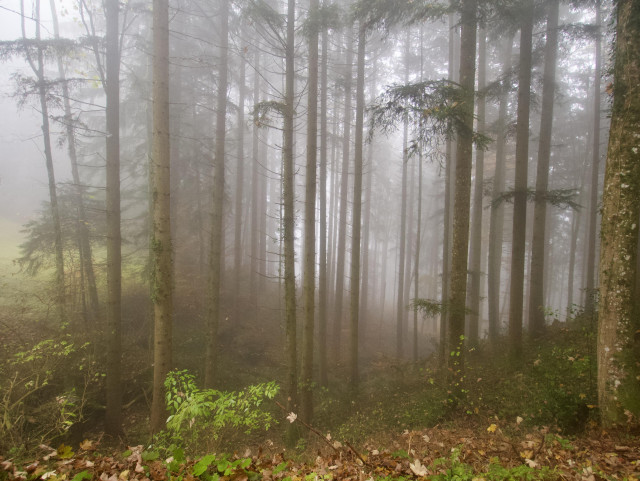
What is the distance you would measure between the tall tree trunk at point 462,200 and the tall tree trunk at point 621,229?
2.63 m

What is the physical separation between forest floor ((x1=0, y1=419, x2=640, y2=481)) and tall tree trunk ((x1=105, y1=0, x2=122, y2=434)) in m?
4.83

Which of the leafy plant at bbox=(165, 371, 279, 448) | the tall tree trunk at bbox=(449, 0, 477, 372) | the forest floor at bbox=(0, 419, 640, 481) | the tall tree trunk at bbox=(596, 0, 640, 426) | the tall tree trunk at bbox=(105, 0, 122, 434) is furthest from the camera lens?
the tall tree trunk at bbox=(105, 0, 122, 434)

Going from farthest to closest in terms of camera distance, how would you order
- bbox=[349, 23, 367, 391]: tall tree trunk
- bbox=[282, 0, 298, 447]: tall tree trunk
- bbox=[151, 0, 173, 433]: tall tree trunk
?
bbox=[349, 23, 367, 391]: tall tree trunk, bbox=[282, 0, 298, 447]: tall tree trunk, bbox=[151, 0, 173, 433]: tall tree trunk

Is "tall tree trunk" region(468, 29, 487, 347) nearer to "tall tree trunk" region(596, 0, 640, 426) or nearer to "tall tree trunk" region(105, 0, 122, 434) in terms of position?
"tall tree trunk" region(596, 0, 640, 426)

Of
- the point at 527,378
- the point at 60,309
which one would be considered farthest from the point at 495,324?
the point at 60,309

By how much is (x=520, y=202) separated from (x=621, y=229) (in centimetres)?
412

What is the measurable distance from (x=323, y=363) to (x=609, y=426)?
8.64m

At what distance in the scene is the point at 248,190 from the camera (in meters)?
23.9

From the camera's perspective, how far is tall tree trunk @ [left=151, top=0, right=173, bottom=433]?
7.00 m

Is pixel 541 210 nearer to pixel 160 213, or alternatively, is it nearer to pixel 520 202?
pixel 520 202

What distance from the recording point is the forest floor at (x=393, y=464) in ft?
10.8

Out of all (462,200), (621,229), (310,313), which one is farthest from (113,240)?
(621,229)

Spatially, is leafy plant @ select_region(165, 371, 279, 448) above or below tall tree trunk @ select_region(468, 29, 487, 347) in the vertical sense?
below

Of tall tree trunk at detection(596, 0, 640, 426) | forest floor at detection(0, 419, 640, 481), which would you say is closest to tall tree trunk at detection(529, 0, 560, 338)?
tall tree trunk at detection(596, 0, 640, 426)
